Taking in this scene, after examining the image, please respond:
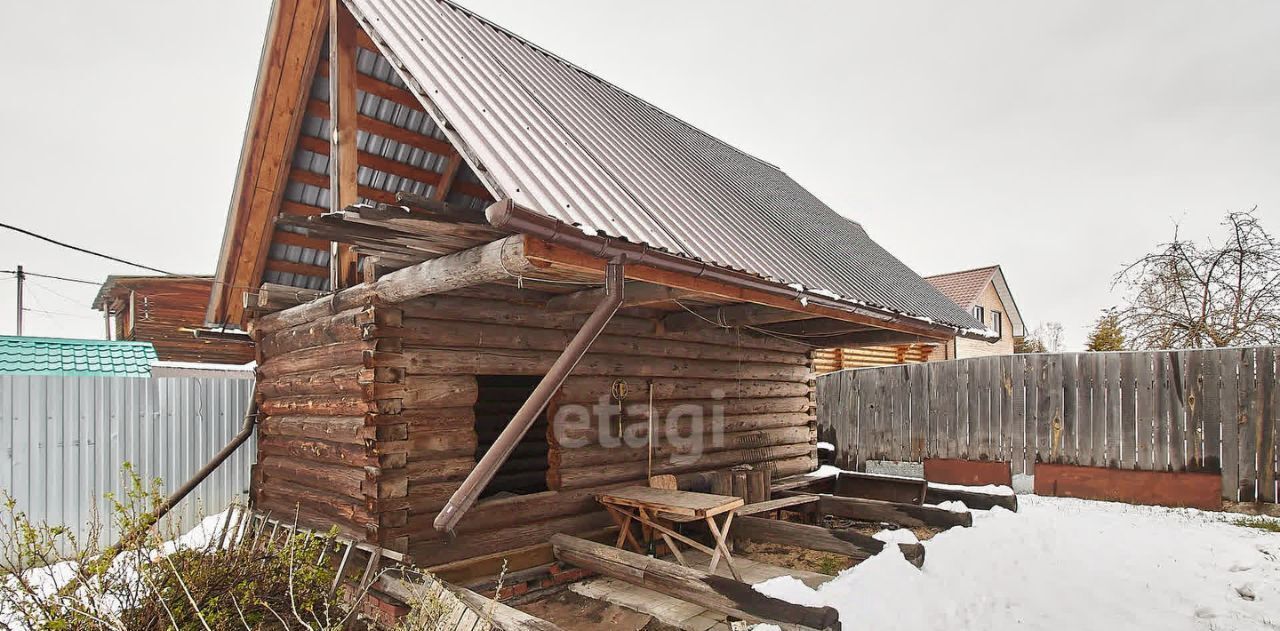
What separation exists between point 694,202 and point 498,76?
2234 millimetres

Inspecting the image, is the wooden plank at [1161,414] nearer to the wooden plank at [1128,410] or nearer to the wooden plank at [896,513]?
the wooden plank at [1128,410]

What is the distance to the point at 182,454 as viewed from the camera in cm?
832

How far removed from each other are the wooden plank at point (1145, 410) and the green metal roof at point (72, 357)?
13.1 m

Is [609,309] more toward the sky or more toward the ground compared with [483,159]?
more toward the ground

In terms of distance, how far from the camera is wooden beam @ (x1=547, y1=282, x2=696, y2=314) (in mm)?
5055

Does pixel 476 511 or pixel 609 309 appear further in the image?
pixel 476 511

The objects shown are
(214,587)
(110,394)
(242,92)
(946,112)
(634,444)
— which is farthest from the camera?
(242,92)

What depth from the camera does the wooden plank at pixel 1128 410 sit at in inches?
370

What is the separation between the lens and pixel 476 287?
5.73 m

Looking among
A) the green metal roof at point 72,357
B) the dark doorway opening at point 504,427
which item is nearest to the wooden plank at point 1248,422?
the dark doorway opening at point 504,427

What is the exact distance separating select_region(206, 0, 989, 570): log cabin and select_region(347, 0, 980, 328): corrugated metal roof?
4 cm

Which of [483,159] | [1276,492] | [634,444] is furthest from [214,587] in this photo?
[1276,492]

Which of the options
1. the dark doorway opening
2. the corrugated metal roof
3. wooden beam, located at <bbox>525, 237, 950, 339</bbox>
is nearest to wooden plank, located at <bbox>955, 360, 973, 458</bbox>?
the corrugated metal roof

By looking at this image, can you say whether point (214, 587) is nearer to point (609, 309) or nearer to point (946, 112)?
point (609, 309)
